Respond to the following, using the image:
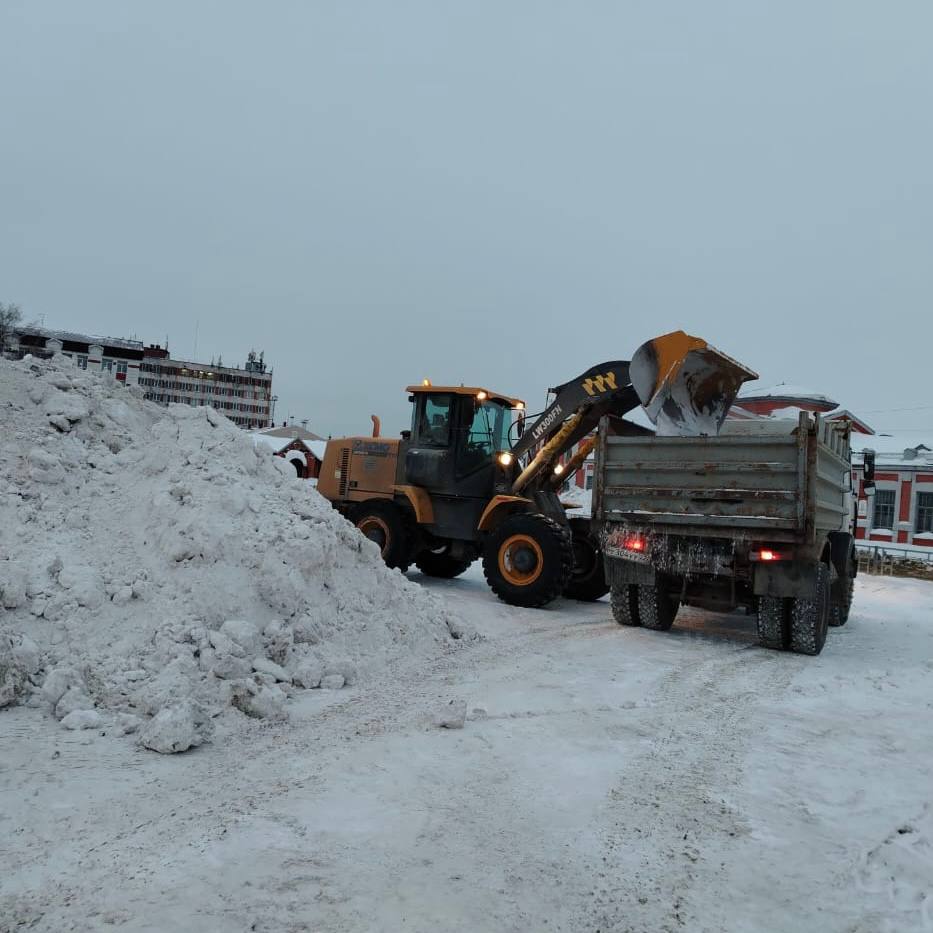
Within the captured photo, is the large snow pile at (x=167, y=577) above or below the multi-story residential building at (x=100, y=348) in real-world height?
below

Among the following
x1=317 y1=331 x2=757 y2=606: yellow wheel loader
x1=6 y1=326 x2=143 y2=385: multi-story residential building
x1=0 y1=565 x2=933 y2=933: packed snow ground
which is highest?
x1=6 y1=326 x2=143 y2=385: multi-story residential building

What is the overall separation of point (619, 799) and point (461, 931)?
1384 millimetres

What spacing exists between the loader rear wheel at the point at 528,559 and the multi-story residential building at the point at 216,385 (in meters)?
96.6

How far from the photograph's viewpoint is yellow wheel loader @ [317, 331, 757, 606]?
9328mm

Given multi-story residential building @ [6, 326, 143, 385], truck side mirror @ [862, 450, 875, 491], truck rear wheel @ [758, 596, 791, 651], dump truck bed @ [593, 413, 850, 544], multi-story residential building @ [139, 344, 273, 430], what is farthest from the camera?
multi-story residential building @ [139, 344, 273, 430]

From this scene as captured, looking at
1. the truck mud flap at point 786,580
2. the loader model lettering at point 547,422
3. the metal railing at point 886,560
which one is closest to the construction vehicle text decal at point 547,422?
the loader model lettering at point 547,422

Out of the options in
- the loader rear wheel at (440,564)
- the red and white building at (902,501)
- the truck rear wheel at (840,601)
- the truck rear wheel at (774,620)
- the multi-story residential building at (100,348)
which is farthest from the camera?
the multi-story residential building at (100,348)

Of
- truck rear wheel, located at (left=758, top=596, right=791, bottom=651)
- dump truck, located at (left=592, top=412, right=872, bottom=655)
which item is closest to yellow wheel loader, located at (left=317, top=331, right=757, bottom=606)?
dump truck, located at (left=592, top=412, right=872, bottom=655)

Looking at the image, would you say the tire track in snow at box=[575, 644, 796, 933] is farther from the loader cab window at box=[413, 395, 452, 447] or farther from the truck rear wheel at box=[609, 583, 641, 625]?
the loader cab window at box=[413, 395, 452, 447]

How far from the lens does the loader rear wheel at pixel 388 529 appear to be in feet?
35.7

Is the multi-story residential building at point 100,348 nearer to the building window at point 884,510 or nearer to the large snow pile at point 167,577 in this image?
the building window at point 884,510

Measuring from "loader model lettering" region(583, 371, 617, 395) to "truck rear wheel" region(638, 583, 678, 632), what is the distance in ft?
8.66

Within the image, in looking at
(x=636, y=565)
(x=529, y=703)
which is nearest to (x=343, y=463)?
(x=636, y=565)

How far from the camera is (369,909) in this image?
266cm
